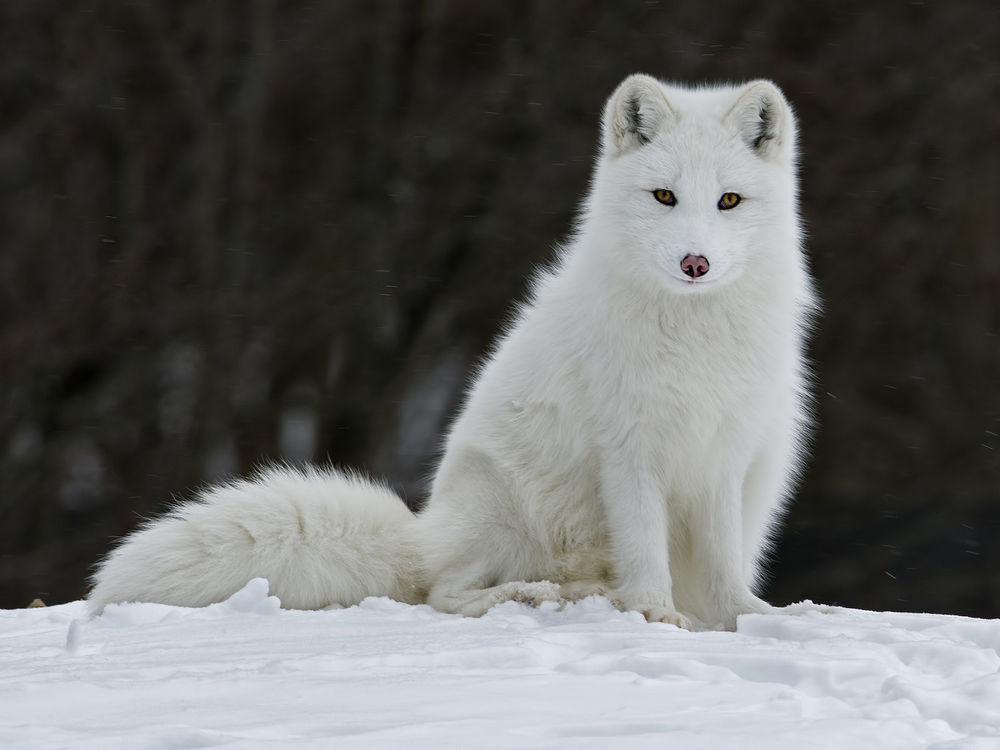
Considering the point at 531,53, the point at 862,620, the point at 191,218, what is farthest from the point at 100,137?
the point at 862,620

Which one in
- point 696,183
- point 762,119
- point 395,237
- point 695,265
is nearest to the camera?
point 695,265

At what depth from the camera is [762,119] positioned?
384 centimetres

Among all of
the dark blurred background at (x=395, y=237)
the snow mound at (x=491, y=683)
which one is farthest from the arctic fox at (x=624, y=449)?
the dark blurred background at (x=395, y=237)

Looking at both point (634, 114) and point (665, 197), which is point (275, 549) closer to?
point (665, 197)

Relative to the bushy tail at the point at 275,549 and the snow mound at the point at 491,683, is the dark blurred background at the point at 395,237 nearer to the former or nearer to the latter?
the bushy tail at the point at 275,549

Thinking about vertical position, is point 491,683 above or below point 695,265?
below

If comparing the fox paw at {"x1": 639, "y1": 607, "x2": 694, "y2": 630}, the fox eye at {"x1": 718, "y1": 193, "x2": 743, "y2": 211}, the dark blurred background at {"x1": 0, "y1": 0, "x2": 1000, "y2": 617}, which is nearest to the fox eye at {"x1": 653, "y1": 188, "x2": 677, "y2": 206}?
the fox eye at {"x1": 718, "y1": 193, "x2": 743, "y2": 211}

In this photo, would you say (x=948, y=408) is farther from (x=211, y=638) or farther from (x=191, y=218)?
(x=211, y=638)

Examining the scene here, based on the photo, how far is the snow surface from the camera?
2174mm

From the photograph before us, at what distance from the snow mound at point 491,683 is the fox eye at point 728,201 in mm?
1158

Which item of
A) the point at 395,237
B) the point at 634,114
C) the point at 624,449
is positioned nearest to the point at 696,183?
the point at 634,114

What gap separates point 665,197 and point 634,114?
348mm

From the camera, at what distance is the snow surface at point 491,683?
2174 mm

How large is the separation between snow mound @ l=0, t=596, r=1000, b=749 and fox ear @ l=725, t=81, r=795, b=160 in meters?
1.39
